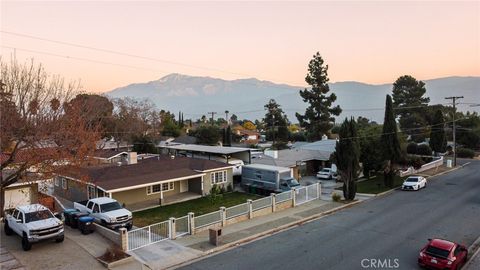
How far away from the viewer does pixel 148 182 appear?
Result: 2736cm

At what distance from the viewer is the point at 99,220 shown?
2108 cm

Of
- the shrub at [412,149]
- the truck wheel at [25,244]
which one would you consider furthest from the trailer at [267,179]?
the shrub at [412,149]

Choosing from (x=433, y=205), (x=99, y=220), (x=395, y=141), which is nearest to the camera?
(x=99, y=220)

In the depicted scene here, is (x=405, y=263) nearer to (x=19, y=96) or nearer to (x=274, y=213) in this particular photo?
(x=274, y=213)

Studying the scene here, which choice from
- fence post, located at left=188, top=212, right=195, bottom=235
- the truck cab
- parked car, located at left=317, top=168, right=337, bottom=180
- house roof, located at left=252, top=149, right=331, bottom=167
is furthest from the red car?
parked car, located at left=317, top=168, right=337, bottom=180

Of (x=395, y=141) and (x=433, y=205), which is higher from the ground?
(x=395, y=141)

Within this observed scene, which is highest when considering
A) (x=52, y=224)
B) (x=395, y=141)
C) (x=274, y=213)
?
(x=395, y=141)

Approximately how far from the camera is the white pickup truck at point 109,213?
20531 mm

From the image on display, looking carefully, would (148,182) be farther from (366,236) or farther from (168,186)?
(366,236)

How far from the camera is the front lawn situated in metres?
33.7

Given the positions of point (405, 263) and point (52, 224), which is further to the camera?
point (52, 224)

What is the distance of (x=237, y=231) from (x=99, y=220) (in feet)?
27.1

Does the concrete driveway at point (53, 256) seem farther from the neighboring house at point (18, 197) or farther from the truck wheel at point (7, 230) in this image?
the neighboring house at point (18, 197)

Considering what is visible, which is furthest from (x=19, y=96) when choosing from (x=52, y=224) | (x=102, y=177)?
(x=102, y=177)
